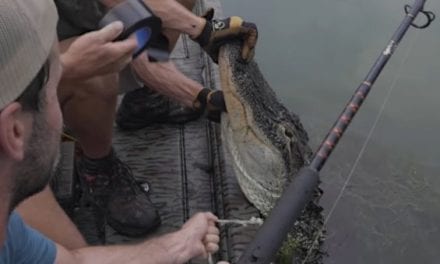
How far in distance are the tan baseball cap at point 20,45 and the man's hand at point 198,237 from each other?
→ 0.90 m

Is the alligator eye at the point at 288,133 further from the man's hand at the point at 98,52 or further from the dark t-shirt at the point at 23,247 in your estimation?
the dark t-shirt at the point at 23,247

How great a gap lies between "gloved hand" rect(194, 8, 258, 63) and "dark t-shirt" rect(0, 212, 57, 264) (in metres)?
1.25

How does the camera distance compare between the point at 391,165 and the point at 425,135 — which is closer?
the point at 391,165

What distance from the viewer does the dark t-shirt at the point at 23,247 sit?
60.3 inches

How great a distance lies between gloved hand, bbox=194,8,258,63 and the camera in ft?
8.91

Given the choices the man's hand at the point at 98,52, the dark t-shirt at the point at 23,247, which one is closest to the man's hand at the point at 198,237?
the dark t-shirt at the point at 23,247

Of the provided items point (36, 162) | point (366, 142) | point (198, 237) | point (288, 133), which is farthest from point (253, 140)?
point (36, 162)

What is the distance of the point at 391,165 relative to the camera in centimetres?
373

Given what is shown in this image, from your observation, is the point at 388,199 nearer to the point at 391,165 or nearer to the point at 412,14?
the point at 391,165

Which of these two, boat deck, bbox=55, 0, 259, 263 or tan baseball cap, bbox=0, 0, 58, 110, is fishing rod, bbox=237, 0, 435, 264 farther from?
tan baseball cap, bbox=0, 0, 58, 110

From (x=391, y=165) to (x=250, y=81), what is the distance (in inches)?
50.6

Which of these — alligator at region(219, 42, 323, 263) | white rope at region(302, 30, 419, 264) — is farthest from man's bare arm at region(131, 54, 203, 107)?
white rope at region(302, 30, 419, 264)

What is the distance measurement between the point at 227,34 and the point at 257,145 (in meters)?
0.45

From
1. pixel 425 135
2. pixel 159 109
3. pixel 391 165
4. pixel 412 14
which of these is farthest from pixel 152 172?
pixel 425 135
